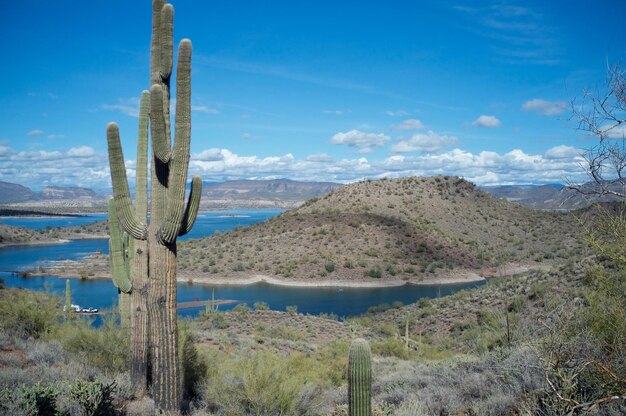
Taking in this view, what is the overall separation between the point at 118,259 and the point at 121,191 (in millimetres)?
3841

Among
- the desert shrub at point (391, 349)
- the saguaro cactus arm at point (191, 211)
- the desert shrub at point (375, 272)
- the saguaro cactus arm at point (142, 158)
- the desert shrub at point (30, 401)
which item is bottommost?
the desert shrub at point (375, 272)

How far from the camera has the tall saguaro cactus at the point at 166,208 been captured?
8.41 m

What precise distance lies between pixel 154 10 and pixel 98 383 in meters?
6.33

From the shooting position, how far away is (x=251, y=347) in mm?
17453

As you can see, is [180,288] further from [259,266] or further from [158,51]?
[158,51]

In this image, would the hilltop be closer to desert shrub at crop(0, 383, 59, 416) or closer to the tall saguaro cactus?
the tall saguaro cactus

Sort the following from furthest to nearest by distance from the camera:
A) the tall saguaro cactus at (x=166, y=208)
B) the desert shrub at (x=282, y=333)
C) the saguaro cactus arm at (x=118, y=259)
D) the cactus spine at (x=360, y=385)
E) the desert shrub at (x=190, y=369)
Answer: the desert shrub at (x=282, y=333) → the saguaro cactus arm at (x=118, y=259) → the desert shrub at (x=190, y=369) → the tall saguaro cactus at (x=166, y=208) → the cactus spine at (x=360, y=385)

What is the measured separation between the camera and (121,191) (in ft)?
30.5

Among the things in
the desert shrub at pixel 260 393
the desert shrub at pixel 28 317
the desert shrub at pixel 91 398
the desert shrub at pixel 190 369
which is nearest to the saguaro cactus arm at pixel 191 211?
the desert shrub at pixel 91 398

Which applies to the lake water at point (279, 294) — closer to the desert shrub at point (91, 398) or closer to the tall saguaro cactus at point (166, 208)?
the tall saguaro cactus at point (166, 208)

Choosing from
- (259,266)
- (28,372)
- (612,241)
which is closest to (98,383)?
(28,372)

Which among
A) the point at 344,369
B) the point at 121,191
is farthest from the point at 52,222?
the point at 121,191

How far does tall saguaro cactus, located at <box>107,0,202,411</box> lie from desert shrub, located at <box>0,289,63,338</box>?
663 centimetres

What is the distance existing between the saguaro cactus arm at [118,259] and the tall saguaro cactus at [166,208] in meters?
3.87
